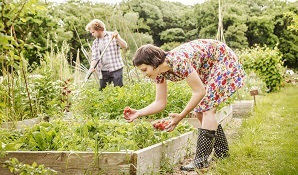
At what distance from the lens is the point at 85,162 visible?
89.1 inches

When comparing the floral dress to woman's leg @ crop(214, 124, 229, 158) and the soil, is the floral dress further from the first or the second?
the soil

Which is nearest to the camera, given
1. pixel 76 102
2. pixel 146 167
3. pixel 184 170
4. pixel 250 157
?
pixel 146 167

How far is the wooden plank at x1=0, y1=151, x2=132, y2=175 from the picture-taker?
2.23 m

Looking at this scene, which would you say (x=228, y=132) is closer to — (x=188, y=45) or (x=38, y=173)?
(x=188, y=45)

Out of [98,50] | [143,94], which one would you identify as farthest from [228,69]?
[98,50]

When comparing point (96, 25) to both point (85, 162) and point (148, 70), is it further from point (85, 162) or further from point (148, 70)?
point (85, 162)

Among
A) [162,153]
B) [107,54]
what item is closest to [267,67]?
[107,54]

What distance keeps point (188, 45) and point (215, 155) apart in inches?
34.9

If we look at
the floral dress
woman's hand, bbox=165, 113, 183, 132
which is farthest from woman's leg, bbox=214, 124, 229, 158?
woman's hand, bbox=165, 113, 183, 132

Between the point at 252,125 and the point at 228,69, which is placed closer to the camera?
the point at 228,69

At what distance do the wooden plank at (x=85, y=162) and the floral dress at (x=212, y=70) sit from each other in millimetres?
738

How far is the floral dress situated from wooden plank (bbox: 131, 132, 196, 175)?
327mm

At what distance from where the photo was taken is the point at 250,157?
3.04 meters

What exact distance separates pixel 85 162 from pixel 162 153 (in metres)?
0.64
